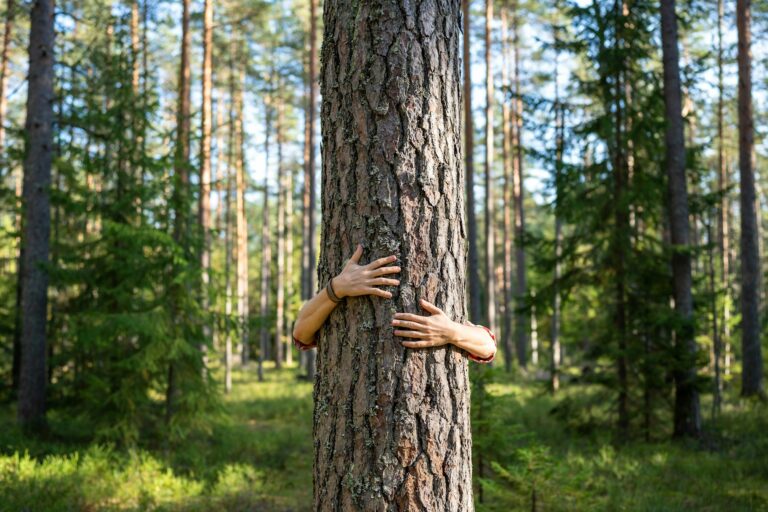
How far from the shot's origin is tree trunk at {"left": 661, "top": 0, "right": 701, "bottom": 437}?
9883 millimetres

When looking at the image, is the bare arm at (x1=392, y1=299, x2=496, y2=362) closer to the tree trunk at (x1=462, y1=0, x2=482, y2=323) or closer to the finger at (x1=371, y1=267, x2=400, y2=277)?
the finger at (x1=371, y1=267, x2=400, y2=277)

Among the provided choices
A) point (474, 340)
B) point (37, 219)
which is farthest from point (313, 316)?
point (37, 219)

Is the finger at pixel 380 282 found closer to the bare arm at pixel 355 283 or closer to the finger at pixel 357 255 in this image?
the bare arm at pixel 355 283

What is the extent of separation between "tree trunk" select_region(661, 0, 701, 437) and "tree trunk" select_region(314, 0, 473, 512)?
8.57m

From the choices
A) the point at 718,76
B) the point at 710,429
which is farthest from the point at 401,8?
the point at 718,76

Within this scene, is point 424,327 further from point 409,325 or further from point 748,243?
point 748,243

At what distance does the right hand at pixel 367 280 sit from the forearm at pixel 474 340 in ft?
1.19

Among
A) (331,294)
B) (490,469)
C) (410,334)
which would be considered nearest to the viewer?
(410,334)

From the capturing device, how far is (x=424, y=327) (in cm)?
243

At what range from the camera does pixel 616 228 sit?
10.5 m

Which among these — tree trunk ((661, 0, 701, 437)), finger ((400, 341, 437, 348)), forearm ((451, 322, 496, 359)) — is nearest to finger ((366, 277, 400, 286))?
finger ((400, 341, 437, 348))

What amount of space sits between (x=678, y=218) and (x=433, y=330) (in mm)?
9190

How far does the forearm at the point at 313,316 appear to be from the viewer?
256 centimetres

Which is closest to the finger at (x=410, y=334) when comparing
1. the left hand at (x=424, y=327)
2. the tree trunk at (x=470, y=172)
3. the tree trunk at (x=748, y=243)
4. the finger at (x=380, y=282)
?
the left hand at (x=424, y=327)
